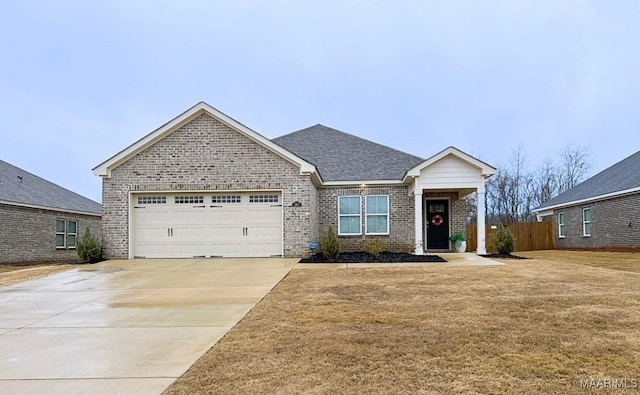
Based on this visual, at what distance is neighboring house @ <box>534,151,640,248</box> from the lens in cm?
2103

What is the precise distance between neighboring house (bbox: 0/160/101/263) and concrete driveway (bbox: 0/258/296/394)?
10.3 metres

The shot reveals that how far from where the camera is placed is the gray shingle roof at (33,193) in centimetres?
2171

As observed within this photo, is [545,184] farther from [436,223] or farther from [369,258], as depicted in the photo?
[369,258]

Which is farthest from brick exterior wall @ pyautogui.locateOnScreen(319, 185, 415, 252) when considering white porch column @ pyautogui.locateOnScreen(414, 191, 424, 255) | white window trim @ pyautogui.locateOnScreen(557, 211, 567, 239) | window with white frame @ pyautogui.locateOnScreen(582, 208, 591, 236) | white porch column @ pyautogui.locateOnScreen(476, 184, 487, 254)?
white window trim @ pyautogui.locateOnScreen(557, 211, 567, 239)

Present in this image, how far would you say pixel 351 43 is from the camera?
27312 mm

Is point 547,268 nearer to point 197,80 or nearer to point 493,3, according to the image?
point 493,3

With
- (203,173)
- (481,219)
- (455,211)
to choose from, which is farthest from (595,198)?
(203,173)

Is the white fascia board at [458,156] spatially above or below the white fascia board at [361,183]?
above

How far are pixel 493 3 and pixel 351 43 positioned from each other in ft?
28.5

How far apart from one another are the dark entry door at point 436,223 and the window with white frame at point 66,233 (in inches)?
739

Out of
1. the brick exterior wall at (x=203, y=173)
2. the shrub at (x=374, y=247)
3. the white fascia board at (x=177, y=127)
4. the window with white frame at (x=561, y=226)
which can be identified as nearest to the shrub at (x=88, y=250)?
the brick exterior wall at (x=203, y=173)

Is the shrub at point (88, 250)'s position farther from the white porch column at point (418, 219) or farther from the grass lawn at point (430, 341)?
the white porch column at point (418, 219)

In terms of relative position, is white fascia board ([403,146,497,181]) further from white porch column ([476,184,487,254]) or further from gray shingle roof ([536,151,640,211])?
gray shingle roof ([536,151,640,211])

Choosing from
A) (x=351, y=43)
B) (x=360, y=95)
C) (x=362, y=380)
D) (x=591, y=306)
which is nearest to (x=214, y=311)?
(x=362, y=380)
